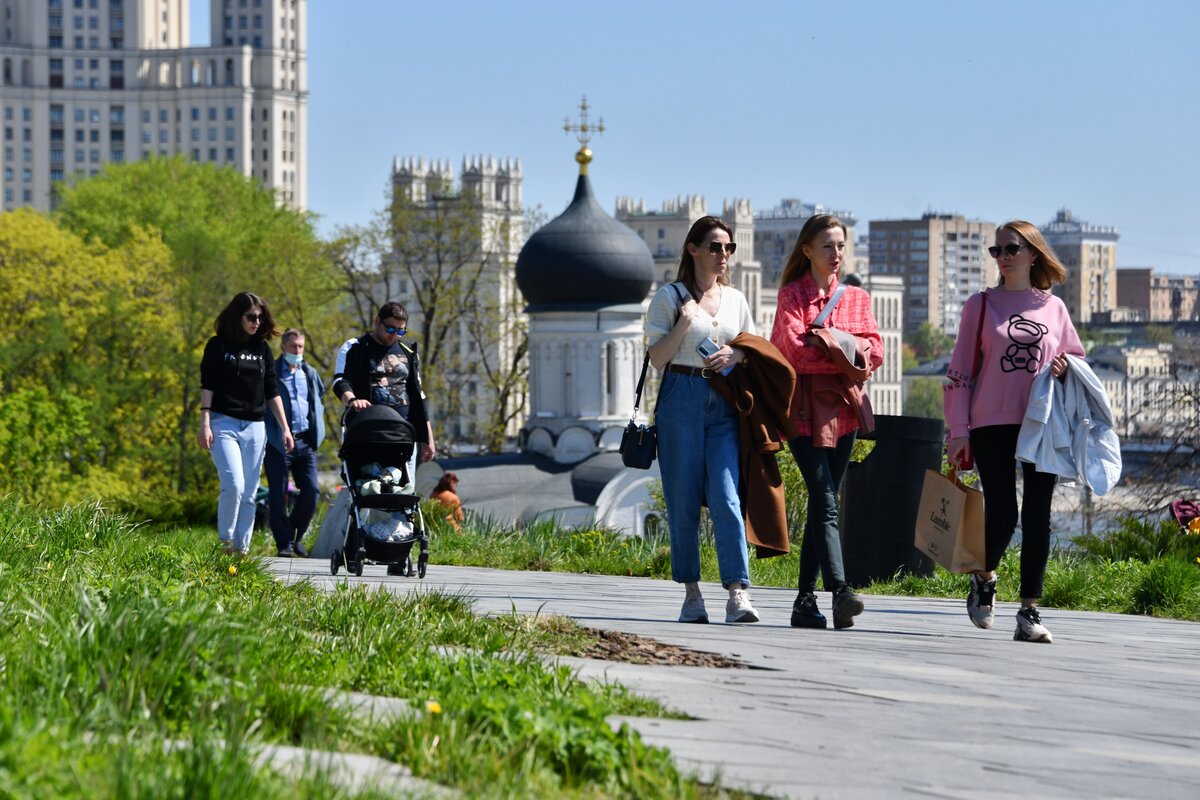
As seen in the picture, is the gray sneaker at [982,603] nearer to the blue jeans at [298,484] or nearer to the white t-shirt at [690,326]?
the white t-shirt at [690,326]

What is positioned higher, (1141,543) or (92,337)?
(92,337)

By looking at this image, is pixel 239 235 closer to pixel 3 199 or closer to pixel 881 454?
pixel 881 454

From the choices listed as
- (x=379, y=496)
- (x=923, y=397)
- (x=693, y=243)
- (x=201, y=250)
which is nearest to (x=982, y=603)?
(x=693, y=243)

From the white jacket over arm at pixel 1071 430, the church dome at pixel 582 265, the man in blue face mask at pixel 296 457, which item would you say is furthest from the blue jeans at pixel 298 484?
the church dome at pixel 582 265

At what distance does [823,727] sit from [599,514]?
26.1 metres

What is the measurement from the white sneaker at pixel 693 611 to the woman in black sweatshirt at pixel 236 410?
3.48 metres

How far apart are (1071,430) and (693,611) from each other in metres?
1.62

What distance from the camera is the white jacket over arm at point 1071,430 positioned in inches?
296

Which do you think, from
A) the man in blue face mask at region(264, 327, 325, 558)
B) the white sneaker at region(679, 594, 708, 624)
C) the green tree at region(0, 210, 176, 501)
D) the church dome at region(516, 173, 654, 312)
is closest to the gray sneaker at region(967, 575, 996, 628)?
the white sneaker at region(679, 594, 708, 624)

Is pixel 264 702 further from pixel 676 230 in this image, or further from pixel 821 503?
pixel 676 230

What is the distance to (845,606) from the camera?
7582mm

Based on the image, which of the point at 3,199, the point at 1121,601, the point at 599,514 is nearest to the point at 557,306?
the point at 599,514

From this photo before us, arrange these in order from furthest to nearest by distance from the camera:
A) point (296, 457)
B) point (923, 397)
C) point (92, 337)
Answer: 1. point (923, 397)
2. point (92, 337)
3. point (296, 457)

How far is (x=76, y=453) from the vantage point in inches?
1754
